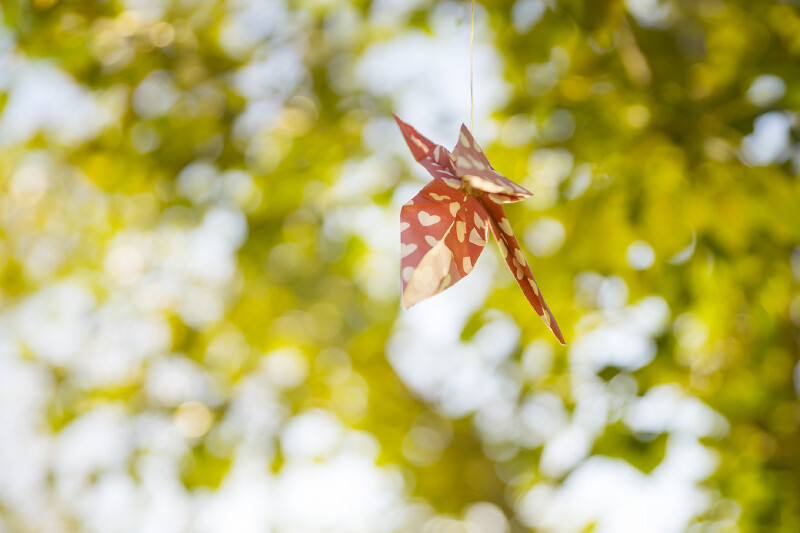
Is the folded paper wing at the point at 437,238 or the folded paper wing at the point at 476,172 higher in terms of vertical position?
the folded paper wing at the point at 476,172

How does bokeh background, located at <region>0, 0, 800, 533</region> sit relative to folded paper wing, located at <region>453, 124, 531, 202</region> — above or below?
below

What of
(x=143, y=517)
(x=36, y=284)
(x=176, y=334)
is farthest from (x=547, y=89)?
(x=36, y=284)

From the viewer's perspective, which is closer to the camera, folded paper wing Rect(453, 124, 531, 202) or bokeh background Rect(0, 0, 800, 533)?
folded paper wing Rect(453, 124, 531, 202)

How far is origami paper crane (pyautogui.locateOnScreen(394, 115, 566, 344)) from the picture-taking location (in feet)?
1.25

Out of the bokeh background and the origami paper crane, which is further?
the bokeh background

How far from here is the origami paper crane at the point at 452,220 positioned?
38cm

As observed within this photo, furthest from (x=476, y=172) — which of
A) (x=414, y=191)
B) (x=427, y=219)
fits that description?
(x=414, y=191)

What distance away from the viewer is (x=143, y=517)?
184cm

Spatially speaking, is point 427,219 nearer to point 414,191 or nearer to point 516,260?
point 516,260

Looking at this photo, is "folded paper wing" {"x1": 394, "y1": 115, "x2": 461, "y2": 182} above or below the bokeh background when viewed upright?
above

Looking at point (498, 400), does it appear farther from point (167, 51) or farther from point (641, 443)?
point (167, 51)

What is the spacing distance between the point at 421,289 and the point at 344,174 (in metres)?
1.04

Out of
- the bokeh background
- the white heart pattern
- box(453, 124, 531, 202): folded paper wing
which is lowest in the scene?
the bokeh background

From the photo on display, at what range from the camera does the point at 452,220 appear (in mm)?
425
